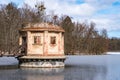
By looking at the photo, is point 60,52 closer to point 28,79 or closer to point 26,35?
point 26,35

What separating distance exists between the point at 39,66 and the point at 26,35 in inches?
208

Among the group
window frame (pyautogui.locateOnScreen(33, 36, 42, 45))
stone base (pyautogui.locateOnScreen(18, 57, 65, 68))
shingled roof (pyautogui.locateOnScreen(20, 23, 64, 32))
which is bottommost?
stone base (pyautogui.locateOnScreen(18, 57, 65, 68))

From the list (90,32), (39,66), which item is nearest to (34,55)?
(39,66)

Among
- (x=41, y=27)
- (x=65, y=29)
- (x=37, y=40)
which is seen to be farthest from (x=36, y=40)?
(x=65, y=29)

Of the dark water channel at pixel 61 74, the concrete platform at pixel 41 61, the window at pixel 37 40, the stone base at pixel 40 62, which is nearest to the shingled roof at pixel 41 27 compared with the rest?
the window at pixel 37 40

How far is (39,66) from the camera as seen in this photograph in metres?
46.1

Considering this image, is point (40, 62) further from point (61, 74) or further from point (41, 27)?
point (61, 74)

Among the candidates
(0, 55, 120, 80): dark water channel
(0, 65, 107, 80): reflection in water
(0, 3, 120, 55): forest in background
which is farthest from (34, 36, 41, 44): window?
(0, 3, 120, 55): forest in background

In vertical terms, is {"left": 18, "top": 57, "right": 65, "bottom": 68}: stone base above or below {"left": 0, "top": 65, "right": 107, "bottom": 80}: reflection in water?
above

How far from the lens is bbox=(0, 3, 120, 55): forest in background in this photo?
107169 millimetres

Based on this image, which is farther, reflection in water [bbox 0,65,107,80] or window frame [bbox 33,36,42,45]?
window frame [bbox 33,36,42,45]

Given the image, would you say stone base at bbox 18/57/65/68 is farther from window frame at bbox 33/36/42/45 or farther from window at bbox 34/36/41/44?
window at bbox 34/36/41/44

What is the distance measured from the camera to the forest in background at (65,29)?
10717cm

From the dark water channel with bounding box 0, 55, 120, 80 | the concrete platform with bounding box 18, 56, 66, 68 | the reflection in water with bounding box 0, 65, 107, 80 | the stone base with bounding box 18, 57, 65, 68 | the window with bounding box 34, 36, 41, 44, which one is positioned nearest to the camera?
the reflection in water with bounding box 0, 65, 107, 80
